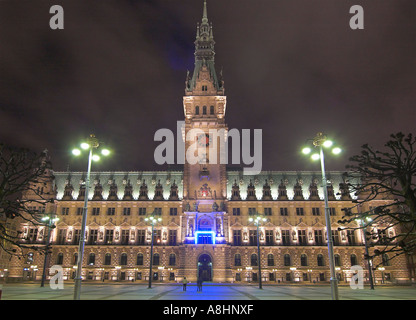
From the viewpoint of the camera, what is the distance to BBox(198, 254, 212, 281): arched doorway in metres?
58.8

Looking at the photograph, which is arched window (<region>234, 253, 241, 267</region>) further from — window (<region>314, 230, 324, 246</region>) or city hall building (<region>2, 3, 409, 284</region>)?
window (<region>314, 230, 324, 246</region>)

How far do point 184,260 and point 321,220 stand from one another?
2843 cm

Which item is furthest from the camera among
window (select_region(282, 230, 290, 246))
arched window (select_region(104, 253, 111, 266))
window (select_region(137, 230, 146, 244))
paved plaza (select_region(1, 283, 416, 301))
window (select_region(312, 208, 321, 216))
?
window (select_region(312, 208, 321, 216))

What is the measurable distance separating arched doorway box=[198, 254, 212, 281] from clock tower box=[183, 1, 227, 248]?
291 cm

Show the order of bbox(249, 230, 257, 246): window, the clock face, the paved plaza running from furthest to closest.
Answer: the clock face, bbox(249, 230, 257, 246): window, the paved plaza

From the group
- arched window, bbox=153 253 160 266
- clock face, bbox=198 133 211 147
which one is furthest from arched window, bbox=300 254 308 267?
clock face, bbox=198 133 211 147

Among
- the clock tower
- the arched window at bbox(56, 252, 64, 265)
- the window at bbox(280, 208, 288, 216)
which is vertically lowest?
the arched window at bbox(56, 252, 64, 265)

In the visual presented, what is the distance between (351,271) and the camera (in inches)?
2384

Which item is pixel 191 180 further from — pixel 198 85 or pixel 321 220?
Answer: pixel 321 220

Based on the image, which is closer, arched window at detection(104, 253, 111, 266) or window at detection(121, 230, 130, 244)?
arched window at detection(104, 253, 111, 266)

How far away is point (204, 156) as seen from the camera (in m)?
64.9

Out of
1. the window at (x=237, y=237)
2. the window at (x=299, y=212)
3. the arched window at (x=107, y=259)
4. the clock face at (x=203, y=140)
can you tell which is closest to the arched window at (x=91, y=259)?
the arched window at (x=107, y=259)

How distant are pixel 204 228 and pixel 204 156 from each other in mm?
14212
